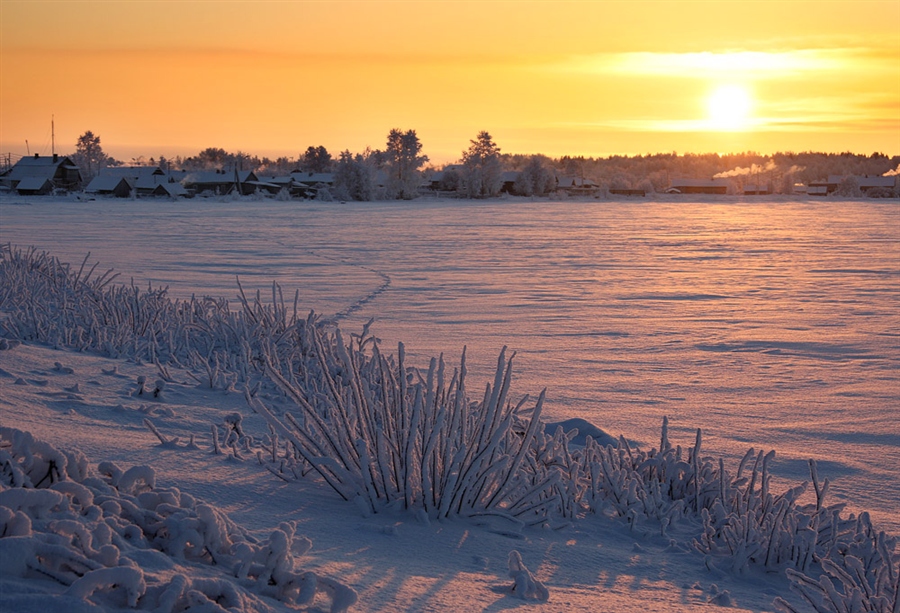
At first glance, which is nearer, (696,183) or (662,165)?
(696,183)

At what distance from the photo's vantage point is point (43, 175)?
2729 inches

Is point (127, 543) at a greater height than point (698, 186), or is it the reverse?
point (698, 186)

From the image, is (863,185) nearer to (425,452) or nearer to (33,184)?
(33,184)

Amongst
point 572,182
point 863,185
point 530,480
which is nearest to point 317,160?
point 572,182

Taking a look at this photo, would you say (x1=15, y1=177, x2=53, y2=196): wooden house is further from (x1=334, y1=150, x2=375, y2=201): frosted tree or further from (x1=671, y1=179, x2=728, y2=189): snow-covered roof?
(x1=671, y1=179, x2=728, y2=189): snow-covered roof

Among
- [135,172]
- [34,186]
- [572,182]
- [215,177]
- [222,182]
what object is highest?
[572,182]

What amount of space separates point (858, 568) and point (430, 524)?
147 centimetres

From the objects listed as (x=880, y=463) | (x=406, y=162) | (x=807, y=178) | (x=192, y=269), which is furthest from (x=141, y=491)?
(x=807, y=178)

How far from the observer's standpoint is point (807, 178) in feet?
379

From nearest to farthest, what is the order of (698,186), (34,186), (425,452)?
1. (425,452)
2. (34,186)
3. (698,186)

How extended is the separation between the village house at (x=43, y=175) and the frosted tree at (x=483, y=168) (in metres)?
33.2

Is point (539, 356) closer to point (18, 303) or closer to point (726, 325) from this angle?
point (726, 325)

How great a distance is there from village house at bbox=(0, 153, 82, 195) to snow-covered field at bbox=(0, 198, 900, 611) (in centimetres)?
4623

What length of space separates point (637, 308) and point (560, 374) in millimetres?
4724
